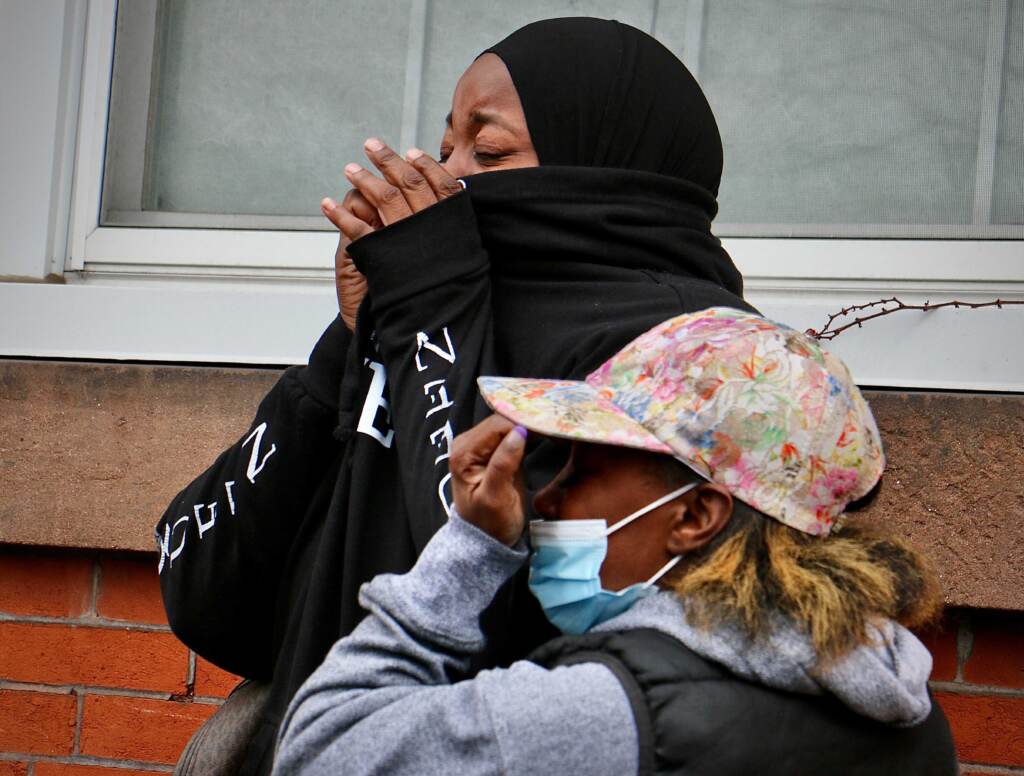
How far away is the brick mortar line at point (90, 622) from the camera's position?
3.00 m

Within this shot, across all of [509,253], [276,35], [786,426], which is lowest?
[786,426]

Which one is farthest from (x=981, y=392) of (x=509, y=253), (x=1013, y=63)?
(x=509, y=253)

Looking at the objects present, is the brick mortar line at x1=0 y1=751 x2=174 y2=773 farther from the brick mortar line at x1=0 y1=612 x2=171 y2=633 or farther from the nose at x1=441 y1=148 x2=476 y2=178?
the nose at x1=441 y1=148 x2=476 y2=178

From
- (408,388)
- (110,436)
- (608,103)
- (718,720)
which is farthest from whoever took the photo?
(110,436)

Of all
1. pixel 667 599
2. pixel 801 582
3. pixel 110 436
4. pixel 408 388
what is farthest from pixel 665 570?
pixel 110 436

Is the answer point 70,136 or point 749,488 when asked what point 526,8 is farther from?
point 749,488

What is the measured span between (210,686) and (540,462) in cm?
169

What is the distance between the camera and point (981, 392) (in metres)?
2.67

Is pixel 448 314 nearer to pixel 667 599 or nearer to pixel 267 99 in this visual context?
pixel 667 599

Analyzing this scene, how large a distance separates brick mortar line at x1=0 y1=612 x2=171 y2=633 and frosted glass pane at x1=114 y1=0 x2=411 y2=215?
110 centimetres

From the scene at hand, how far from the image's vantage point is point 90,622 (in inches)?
119

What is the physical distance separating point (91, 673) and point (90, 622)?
12 cm

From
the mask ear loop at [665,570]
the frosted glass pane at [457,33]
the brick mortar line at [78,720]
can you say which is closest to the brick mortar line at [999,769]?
the mask ear loop at [665,570]

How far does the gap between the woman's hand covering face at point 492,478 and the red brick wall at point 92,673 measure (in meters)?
1.78
